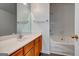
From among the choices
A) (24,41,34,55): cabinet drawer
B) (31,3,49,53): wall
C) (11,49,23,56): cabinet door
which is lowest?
(11,49,23,56): cabinet door

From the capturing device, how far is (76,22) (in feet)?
5.24

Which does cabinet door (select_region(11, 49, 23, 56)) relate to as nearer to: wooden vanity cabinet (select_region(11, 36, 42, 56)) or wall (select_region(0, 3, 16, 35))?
wooden vanity cabinet (select_region(11, 36, 42, 56))

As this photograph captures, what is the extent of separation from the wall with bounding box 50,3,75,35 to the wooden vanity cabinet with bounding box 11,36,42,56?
0.23 m

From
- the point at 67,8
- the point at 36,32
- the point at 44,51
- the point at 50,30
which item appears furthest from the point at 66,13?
the point at 44,51

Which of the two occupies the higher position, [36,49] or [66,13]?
[66,13]

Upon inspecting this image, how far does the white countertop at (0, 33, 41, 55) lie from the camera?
1438 millimetres

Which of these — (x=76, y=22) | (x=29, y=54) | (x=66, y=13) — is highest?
(x=66, y=13)

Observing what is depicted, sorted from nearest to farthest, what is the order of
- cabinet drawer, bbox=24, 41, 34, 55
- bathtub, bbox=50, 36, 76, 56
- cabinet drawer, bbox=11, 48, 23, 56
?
cabinet drawer, bbox=11, 48, 23, 56 < cabinet drawer, bbox=24, 41, 34, 55 < bathtub, bbox=50, 36, 76, 56

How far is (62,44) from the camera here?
1.72 meters

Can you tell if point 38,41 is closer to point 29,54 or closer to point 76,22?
point 29,54

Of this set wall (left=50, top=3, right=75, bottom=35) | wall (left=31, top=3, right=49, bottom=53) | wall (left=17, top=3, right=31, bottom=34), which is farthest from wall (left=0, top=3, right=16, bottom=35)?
wall (left=50, top=3, right=75, bottom=35)

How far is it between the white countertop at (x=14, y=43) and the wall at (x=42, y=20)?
0.08 metres

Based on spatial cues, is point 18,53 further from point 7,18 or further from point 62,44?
point 62,44

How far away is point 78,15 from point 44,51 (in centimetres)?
60
